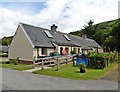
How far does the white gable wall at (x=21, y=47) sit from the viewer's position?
22.8m

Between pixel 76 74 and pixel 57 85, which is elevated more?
pixel 76 74

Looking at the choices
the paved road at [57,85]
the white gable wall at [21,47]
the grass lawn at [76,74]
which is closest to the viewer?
the paved road at [57,85]

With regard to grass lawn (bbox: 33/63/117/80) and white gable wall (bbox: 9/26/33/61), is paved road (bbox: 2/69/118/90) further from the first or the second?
white gable wall (bbox: 9/26/33/61)

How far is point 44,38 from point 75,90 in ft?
61.1

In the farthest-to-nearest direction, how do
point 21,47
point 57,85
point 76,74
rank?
point 21,47 < point 76,74 < point 57,85

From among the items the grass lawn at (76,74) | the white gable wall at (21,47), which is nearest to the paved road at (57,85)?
the grass lawn at (76,74)

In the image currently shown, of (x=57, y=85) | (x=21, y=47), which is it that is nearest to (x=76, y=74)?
(x=57, y=85)

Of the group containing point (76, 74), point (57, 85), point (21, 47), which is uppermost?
point (21, 47)

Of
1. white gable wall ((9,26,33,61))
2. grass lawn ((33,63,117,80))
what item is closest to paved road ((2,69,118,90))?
grass lawn ((33,63,117,80))

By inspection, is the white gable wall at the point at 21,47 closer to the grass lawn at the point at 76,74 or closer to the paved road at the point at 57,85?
the grass lawn at the point at 76,74

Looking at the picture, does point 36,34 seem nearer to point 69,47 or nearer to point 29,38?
point 29,38

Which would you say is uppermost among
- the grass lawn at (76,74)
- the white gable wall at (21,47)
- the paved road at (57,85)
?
the white gable wall at (21,47)

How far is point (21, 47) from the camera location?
78.7 ft

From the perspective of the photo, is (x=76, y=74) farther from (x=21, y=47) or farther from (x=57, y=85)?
(x=21, y=47)
